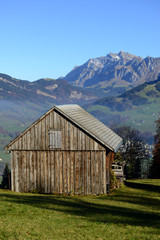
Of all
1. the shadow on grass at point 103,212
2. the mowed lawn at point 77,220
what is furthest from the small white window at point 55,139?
the mowed lawn at point 77,220

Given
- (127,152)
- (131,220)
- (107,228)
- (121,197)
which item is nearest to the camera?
(107,228)

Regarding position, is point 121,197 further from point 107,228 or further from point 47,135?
point 107,228

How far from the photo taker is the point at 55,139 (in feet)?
102

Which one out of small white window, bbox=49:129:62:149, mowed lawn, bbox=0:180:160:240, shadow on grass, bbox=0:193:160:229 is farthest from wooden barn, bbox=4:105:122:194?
shadow on grass, bbox=0:193:160:229

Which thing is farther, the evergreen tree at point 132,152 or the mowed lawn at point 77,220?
the evergreen tree at point 132,152

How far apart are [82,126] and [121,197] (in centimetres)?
725

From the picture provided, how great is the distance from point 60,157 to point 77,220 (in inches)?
550

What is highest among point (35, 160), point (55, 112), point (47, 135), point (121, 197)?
point (55, 112)

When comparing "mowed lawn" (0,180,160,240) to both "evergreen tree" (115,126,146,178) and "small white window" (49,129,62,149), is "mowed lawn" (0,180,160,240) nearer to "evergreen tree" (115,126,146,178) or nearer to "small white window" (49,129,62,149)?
"small white window" (49,129,62,149)

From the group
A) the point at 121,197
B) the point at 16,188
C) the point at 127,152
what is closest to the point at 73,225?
the point at 121,197

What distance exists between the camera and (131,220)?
18.1m

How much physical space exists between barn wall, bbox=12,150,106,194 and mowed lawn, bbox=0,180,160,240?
603 centimetres

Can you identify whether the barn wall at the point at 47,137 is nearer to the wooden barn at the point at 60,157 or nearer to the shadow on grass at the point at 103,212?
the wooden barn at the point at 60,157

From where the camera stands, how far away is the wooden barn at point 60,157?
1194 inches
